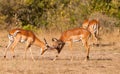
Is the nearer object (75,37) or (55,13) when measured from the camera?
(75,37)

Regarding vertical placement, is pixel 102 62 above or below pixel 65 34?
below

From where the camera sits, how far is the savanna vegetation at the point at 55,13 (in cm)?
2933

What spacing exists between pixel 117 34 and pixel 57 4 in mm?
7712

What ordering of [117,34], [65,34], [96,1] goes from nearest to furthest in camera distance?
[65,34]
[117,34]
[96,1]

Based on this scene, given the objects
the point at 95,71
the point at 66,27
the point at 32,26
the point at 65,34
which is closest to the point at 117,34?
the point at 66,27

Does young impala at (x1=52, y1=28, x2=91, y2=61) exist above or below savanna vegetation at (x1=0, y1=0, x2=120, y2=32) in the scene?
below

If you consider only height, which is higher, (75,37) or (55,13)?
(55,13)

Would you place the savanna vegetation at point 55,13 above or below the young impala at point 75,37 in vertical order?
above

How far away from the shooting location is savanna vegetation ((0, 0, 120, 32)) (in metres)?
29.3

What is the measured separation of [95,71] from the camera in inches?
493

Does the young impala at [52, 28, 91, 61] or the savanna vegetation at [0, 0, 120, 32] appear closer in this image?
the young impala at [52, 28, 91, 61]

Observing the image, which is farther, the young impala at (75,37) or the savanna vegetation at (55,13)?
the savanna vegetation at (55,13)

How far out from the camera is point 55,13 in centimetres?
3122

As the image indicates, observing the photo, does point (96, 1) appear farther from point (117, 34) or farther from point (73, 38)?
point (73, 38)
